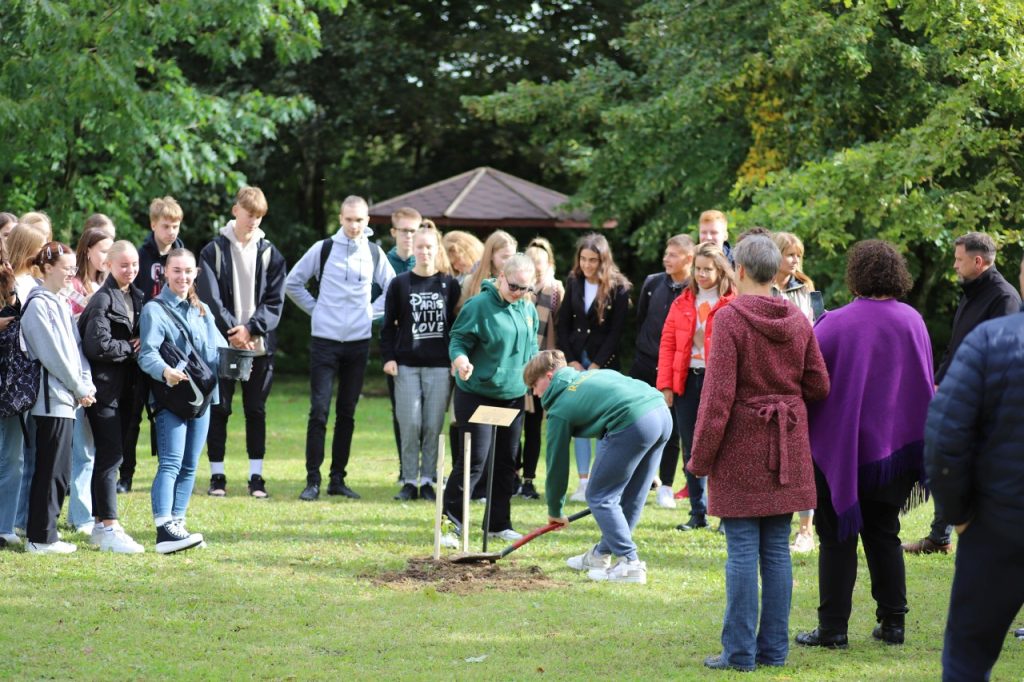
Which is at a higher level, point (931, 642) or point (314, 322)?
point (314, 322)

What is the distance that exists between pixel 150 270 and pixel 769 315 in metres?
5.71

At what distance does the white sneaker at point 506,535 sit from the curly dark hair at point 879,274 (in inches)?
129

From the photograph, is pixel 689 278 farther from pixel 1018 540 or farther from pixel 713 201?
pixel 713 201

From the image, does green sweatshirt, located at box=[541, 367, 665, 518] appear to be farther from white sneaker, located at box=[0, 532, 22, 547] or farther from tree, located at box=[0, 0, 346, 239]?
tree, located at box=[0, 0, 346, 239]

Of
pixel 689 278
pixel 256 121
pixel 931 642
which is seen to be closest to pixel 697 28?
pixel 256 121

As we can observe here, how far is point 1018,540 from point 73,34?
524 inches

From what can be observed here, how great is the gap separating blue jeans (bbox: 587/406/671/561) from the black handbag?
101 inches

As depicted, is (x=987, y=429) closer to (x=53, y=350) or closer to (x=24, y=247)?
(x=53, y=350)

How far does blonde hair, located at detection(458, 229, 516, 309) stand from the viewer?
30.6 feet

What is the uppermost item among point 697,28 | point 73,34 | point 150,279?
point 697,28

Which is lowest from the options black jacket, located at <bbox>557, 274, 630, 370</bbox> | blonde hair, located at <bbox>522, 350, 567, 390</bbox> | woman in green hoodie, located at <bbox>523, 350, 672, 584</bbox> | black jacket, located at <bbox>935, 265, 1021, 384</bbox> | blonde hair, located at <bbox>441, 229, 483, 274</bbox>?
woman in green hoodie, located at <bbox>523, 350, 672, 584</bbox>

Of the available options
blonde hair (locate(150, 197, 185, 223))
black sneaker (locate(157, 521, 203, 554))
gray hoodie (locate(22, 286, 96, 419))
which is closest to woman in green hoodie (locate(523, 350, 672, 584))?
black sneaker (locate(157, 521, 203, 554))

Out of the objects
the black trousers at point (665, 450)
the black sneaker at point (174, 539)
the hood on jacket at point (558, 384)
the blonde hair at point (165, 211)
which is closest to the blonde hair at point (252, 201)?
the blonde hair at point (165, 211)

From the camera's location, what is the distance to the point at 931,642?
593 cm
